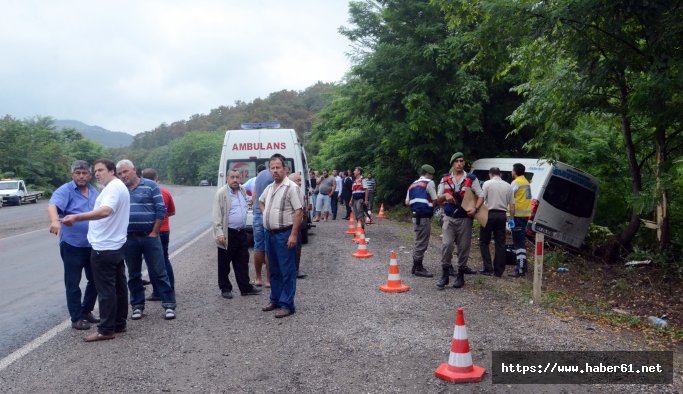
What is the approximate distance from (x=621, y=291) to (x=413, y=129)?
388 inches

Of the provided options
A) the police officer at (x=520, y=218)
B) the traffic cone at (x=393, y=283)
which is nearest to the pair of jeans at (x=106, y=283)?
the traffic cone at (x=393, y=283)

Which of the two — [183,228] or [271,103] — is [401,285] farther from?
[271,103]

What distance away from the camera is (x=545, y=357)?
5043 mm

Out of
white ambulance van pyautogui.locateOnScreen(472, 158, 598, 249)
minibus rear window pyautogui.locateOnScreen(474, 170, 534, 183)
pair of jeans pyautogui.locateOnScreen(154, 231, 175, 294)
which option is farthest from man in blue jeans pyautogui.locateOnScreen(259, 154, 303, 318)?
minibus rear window pyautogui.locateOnScreen(474, 170, 534, 183)

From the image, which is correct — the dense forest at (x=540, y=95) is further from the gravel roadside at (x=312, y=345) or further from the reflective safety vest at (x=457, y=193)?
the gravel roadside at (x=312, y=345)

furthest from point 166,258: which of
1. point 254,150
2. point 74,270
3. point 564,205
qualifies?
point 564,205

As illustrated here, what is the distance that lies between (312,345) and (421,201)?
3750 mm

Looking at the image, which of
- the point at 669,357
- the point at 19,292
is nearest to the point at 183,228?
the point at 19,292

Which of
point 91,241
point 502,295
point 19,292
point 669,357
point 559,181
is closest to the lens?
point 669,357

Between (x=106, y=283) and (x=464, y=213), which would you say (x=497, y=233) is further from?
(x=106, y=283)

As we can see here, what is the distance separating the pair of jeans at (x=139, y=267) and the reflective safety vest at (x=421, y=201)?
389cm

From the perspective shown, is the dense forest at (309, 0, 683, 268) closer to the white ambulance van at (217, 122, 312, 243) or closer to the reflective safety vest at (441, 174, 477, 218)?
the reflective safety vest at (441, 174, 477, 218)

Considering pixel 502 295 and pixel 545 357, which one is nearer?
pixel 545 357

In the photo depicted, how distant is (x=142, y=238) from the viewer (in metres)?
6.61
